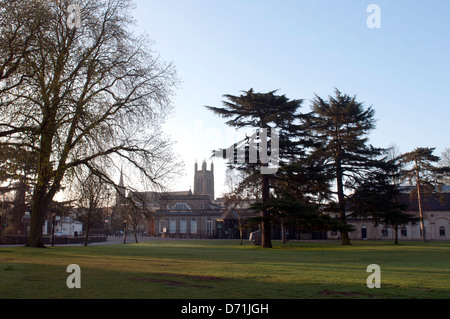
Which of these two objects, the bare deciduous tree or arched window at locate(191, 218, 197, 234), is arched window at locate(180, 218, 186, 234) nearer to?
arched window at locate(191, 218, 197, 234)

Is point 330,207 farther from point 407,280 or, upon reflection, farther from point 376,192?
point 407,280

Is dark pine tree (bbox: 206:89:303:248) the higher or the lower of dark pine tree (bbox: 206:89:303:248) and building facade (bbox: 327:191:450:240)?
the higher

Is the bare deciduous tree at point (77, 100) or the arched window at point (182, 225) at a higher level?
the bare deciduous tree at point (77, 100)

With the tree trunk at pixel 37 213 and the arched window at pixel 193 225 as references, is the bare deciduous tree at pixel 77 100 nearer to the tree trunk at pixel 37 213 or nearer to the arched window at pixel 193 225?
the tree trunk at pixel 37 213

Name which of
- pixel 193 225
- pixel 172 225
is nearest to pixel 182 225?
pixel 172 225

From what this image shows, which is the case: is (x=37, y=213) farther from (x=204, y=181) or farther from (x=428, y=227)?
(x=204, y=181)

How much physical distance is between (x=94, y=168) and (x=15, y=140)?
7.09 m

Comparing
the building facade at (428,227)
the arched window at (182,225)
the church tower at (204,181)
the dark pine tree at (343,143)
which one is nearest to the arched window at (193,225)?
the arched window at (182,225)

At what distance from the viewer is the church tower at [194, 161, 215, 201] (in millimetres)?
149625

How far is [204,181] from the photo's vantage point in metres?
150

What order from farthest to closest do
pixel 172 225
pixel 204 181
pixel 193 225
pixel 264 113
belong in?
pixel 204 181 → pixel 172 225 → pixel 193 225 → pixel 264 113

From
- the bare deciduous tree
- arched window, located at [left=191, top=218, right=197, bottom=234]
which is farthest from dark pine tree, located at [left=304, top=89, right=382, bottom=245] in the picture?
arched window, located at [left=191, top=218, right=197, bottom=234]

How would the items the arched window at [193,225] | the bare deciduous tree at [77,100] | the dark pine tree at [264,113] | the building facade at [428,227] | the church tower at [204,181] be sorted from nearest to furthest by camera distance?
the bare deciduous tree at [77,100] → the dark pine tree at [264,113] → the building facade at [428,227] → the arched window at [193,225] → the church tower at [204,181]

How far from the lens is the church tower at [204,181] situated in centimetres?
14962
